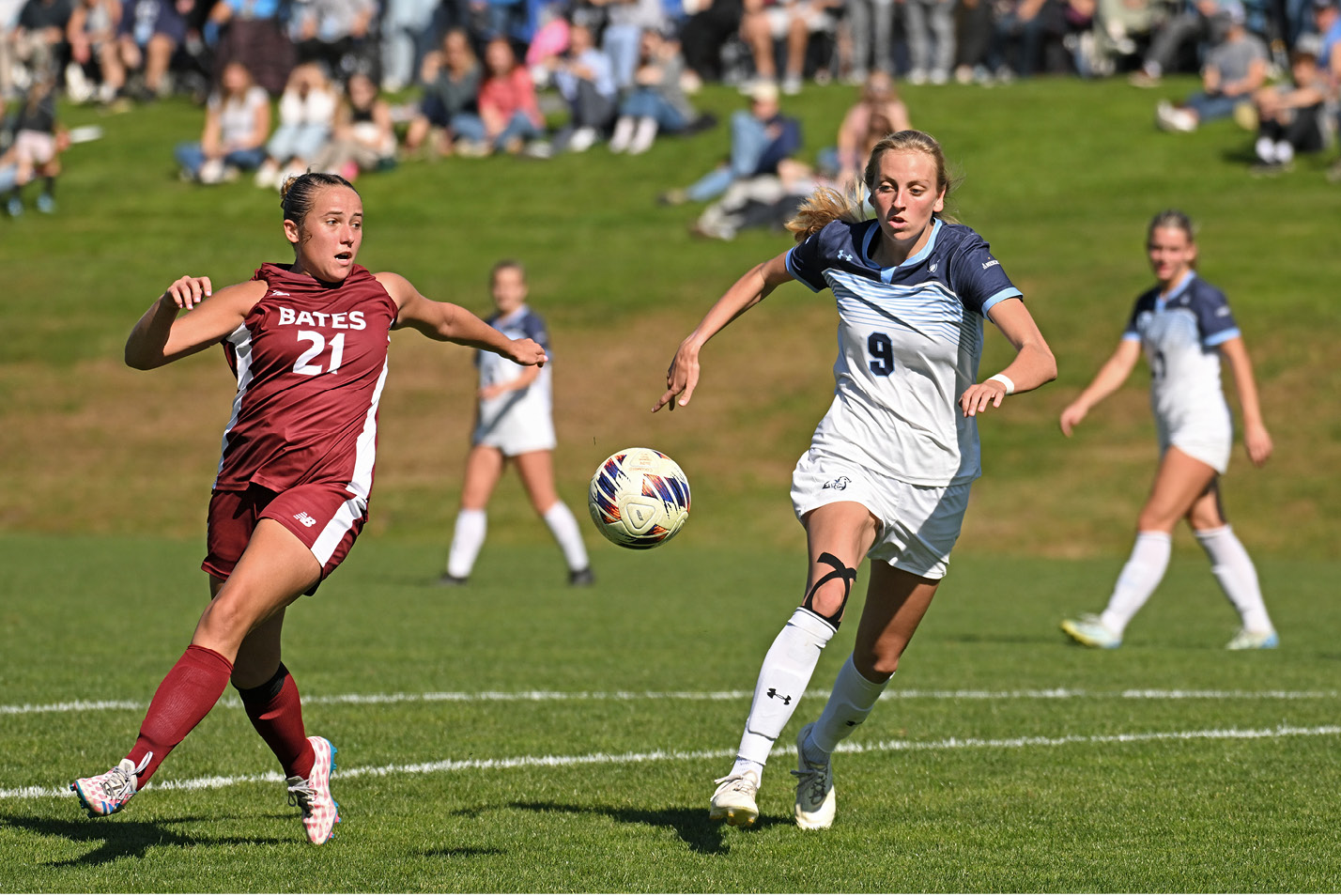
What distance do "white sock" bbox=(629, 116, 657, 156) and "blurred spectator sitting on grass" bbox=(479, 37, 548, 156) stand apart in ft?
5.13

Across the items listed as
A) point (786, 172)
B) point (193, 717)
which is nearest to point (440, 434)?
point (786, 172)

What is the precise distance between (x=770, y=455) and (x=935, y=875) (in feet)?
47.6

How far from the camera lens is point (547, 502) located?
42.8ft

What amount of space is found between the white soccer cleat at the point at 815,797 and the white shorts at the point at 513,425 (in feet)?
24.4

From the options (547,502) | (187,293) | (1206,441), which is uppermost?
(187,293)

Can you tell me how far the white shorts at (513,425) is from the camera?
12766mm

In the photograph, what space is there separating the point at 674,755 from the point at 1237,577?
16.5 feet

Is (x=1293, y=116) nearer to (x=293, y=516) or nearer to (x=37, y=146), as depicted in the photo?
(x=37, y=146)

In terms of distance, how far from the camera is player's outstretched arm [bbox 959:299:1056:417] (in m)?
4.69

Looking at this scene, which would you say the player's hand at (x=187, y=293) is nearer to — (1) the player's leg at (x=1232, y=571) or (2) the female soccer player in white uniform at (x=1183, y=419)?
(2) the female soccer player in white uniform at (x=1183, y=419)

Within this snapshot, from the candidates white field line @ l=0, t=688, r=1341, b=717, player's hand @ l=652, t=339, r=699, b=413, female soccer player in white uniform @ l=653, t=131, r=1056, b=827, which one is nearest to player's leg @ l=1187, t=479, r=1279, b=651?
white field line @ l=0, t=688, r=1341, b=717

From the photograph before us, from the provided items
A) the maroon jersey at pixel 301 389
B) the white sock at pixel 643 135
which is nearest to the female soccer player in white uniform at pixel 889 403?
the maroon jersey at pixel 301 389

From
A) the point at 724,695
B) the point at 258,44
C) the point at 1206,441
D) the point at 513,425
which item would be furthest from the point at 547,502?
the point at 258,44

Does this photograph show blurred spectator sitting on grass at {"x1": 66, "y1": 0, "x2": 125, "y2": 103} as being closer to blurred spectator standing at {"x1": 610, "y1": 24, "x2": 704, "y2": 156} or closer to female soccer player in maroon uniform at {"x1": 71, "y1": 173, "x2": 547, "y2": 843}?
blurred spectator standing at {"x1": 610, "y1": 24, "x2": 704, "y2": 156}
